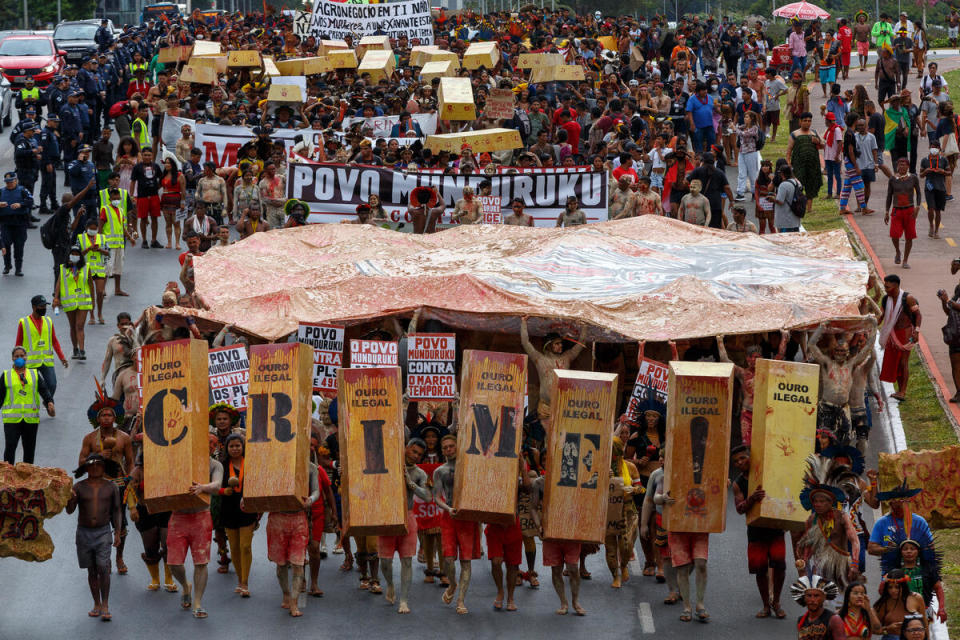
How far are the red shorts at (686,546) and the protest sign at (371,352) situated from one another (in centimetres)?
438

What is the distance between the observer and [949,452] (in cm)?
1400

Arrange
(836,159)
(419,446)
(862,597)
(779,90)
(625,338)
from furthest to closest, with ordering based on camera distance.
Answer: (779,90) < (836,159) < (625,338) < (419,446) < (862,597)

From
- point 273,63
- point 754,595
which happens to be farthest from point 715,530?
point 273,63

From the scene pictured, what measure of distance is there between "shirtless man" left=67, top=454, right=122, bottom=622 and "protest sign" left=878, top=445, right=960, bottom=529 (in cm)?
682

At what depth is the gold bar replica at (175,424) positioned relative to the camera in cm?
1455

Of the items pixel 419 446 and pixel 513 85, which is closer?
pixel 419 446

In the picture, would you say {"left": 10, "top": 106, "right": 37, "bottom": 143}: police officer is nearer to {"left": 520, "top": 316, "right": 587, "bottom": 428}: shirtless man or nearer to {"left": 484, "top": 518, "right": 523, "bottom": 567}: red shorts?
{"left": 520, "top": 316, "right": 587, "bottom": 428}: shirtless man

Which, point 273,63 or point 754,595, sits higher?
point 273,63

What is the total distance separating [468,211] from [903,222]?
6730mm

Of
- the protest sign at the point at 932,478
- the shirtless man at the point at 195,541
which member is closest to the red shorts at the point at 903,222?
the protest sign at the point at 932,478

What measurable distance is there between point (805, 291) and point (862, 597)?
774 cm

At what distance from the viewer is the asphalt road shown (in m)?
14.3

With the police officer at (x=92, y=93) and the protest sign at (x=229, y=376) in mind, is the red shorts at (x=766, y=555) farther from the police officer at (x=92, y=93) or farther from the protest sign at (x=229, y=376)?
the police officer at (x=92, y=93)

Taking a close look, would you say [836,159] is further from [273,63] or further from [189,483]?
[189,483]
